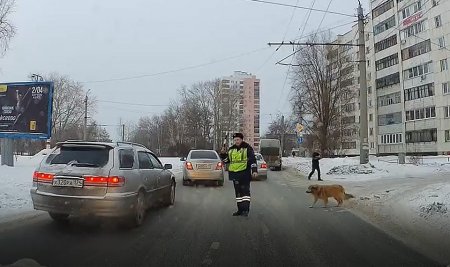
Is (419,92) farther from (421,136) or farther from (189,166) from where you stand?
(189,166)

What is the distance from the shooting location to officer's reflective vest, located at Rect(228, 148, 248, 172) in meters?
10.0

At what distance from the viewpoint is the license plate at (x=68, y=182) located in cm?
820

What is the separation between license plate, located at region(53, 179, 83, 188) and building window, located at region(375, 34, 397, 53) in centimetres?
6407

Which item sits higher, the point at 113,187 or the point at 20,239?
the point at 113,187

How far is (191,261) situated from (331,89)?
154ft

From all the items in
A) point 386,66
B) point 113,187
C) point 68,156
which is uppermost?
point 386,66

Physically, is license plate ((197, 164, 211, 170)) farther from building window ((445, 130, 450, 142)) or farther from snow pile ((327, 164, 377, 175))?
building window ((445, 130, 450, 142))

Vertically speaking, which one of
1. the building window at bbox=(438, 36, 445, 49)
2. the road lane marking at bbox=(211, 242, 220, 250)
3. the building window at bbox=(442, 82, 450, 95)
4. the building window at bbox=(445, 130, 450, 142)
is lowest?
the road lane marking at bbox=(211, 242, 220, 250)

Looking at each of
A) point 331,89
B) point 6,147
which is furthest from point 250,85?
point 6,147

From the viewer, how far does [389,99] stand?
222 feet

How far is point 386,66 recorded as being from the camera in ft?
224

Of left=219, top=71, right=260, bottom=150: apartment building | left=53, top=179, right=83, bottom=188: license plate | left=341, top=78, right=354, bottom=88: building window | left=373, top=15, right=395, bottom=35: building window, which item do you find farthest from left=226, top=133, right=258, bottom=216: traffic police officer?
left=219, top=71, right=260, bottom=150: apartment building

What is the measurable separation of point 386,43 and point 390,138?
1366cm

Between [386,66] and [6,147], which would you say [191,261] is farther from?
[386,66]
